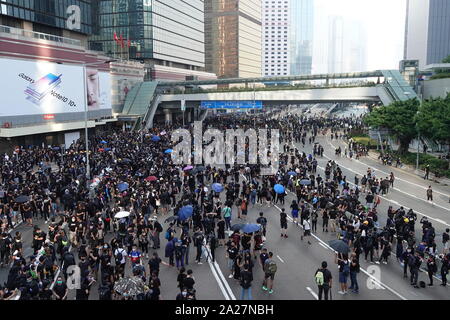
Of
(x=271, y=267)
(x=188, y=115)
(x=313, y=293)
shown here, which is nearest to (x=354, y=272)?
(x=313, y=293)

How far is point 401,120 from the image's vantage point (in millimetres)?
37656

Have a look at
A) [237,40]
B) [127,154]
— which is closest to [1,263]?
[127,154]

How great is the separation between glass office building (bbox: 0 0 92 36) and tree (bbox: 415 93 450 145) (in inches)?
1569

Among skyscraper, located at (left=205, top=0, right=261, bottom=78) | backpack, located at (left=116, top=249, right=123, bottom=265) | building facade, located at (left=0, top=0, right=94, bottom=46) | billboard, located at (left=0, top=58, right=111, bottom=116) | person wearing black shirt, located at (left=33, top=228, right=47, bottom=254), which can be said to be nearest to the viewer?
backpack, located at (left=116, top=249, right=123, bottom=265)

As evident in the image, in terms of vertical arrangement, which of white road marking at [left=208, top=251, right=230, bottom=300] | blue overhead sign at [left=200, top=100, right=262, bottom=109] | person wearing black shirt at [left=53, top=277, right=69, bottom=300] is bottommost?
white road marking at [left=208, top=251, right=230, bottom=300]

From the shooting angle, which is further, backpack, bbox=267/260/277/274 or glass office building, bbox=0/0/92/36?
glass office building, bbox=0/0/92/36

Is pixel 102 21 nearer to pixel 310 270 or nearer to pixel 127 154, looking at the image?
pixel 127 154

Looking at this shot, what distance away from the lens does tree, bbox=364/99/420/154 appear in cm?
3728

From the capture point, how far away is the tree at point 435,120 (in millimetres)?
30984

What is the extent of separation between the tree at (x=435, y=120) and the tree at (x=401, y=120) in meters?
2.19

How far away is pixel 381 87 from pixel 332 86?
5.89 m

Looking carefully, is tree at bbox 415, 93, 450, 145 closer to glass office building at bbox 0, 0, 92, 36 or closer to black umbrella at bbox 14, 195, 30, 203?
black umbrella at bbox 14, 195, 30, 203

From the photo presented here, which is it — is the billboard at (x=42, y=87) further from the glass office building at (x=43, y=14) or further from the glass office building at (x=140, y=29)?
the glass office building at (x=140, y=29)

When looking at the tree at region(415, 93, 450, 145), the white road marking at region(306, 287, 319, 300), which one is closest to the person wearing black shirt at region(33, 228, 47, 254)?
the white road marking at region(306, 287, 319, 300)
